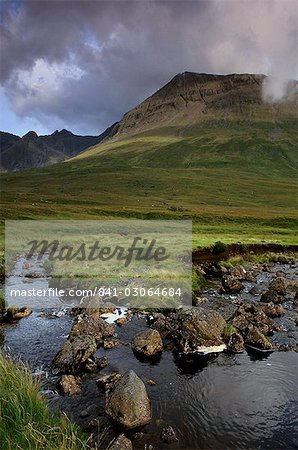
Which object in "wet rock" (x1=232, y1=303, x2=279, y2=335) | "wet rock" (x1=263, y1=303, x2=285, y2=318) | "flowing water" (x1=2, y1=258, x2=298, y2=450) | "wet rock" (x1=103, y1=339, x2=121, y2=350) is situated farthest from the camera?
"wet rock" (x1=263, y1=303, x2=285, y2=318)

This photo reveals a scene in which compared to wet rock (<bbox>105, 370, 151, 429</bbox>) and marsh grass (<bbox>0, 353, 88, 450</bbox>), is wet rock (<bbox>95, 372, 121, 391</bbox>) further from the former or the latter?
marsh grass (<bbox>0, 353, 88, 450</bbox>)

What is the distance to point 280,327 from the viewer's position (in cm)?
2638

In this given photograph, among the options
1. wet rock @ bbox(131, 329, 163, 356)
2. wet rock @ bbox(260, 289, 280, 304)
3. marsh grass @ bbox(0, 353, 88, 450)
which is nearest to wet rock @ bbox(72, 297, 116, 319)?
wet rock @ bbox(131, 329, 163, 356)

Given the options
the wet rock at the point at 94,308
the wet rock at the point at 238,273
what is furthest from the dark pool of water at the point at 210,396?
the wet rock at the point at 238,273

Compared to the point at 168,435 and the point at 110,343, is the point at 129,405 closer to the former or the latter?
the point at 168,435

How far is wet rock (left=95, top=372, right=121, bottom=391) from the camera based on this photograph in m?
17.8

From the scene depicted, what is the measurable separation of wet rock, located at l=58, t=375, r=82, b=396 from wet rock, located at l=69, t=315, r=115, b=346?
4.35m

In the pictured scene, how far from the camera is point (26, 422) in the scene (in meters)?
10.9

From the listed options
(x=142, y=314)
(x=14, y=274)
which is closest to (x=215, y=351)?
(x=142, y=314)

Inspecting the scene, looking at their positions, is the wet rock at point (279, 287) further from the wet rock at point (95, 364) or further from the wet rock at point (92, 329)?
the wet rock at point (95, 364)

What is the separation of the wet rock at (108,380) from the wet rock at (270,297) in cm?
1807

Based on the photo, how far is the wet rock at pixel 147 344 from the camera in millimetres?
21766

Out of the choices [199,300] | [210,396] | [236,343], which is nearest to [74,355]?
[210,396]

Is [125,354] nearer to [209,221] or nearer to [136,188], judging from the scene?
[209,221]
